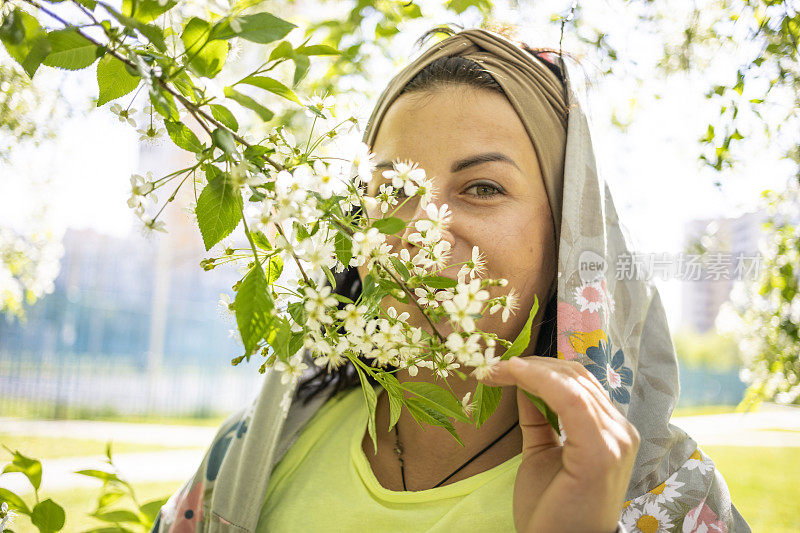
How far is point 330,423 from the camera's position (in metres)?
1.23

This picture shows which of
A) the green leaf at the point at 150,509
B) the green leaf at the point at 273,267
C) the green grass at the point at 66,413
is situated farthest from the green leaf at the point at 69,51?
the green grass at the point at 66,413

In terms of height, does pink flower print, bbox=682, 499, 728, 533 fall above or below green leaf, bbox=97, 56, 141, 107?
below

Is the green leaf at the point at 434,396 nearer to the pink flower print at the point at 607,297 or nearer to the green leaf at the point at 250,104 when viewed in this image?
the green leaf at the point at 250,104

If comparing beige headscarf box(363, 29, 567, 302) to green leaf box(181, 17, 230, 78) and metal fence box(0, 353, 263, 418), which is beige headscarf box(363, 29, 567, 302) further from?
metal fence box(0, 353, 263, 418)

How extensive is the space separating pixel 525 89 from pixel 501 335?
441 mm

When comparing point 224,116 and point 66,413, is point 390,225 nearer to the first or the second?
point 224,116

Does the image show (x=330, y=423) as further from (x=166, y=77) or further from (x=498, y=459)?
(x=166, y=77)

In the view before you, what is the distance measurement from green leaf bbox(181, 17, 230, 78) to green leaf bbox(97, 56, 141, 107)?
0.09m

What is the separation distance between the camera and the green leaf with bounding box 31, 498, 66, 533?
0.73 meters

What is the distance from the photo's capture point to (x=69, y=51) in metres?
0.51

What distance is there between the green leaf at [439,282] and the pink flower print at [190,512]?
0.84m

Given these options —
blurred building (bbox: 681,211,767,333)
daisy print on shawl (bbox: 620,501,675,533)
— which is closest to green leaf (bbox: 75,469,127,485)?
daisy print on shawl (bbox: 620,501,675,533)

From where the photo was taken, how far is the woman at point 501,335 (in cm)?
93

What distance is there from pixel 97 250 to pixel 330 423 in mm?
11592
